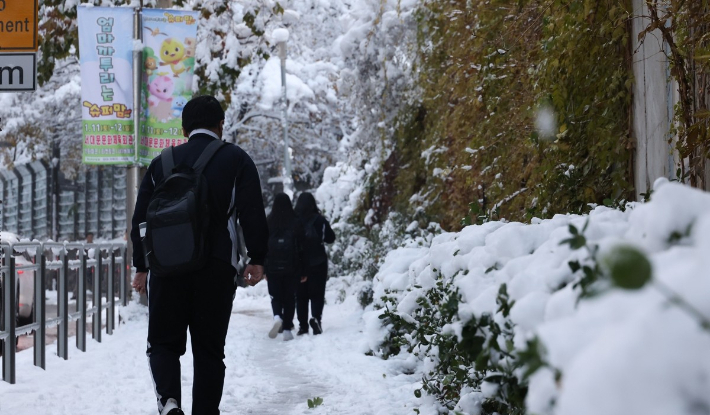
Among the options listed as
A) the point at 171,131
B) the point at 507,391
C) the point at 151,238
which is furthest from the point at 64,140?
the point at 507,391

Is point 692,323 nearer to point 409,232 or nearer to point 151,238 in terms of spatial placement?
point 151,238

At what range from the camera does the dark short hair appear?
5.13 meters

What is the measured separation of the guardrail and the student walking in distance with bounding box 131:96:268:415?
273 centimetres

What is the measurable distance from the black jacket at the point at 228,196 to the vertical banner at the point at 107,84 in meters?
7.74

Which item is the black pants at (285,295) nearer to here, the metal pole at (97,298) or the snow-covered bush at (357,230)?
the snow-covered bush at (357,230)

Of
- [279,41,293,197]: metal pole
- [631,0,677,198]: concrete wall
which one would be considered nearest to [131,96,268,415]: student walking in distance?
[631,0,677,198]: concrete wall

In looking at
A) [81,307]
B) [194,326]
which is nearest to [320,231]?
[81,307]

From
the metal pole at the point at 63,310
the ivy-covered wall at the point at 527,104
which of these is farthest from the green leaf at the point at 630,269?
the metal pole at the point at 63,310

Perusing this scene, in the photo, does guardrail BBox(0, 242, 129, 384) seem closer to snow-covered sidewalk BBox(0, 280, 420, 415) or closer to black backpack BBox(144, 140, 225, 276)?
snow-covered sidewalk BBox(0, 280, 420, 415)

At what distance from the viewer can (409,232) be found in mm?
12188

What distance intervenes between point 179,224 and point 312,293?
7661 mm

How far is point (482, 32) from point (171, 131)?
20.0ft

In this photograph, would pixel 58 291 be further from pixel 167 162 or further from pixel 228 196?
pixel 228 196

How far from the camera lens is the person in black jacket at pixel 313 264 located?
12.1 metres
